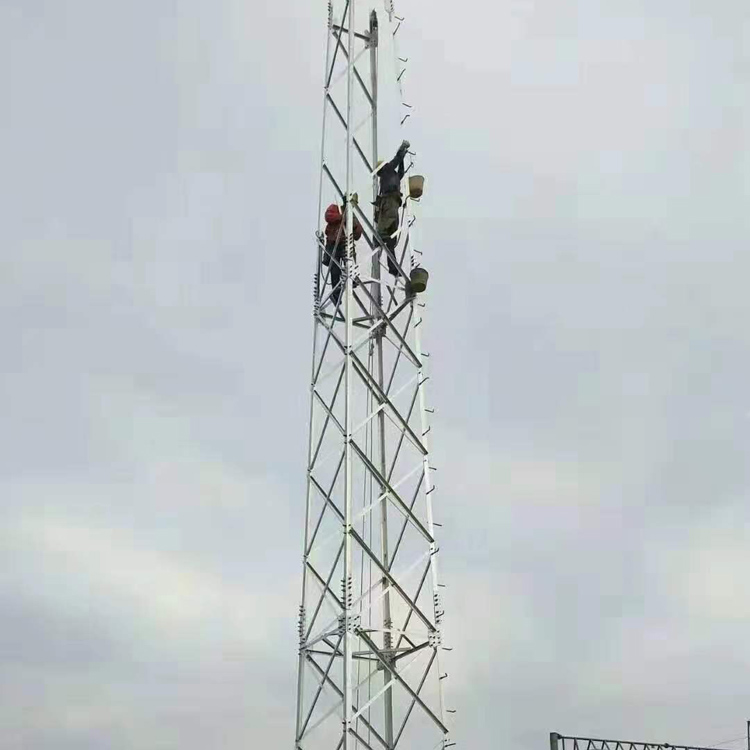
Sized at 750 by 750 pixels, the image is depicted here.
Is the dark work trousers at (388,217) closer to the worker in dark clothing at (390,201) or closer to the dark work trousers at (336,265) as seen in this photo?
A: the worker in dark clothing at (390,201)

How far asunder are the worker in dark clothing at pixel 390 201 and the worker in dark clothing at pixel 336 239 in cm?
125

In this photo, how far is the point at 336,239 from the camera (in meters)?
19.7

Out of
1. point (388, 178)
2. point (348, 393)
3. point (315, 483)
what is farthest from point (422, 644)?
point (388, 178)

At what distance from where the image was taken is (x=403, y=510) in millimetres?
18234

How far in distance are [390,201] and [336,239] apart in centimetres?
189

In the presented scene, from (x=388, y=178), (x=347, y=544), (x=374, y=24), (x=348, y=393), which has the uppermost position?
(x=374, y=24)

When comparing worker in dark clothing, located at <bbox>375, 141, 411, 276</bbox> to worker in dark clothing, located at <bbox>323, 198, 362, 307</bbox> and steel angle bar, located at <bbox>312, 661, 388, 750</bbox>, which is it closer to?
worker in dark clothing, located at <bbox>323, 198, 362, 307</bbox>

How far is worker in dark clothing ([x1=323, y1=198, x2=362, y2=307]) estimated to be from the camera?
19.5 m

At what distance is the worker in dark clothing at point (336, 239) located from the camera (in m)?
19.5

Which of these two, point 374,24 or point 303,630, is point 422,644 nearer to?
point 303,630

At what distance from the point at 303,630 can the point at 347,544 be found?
2049mm

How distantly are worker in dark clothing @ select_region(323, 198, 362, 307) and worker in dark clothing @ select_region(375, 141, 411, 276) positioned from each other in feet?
4.10

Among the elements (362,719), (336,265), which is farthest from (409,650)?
(336,265)

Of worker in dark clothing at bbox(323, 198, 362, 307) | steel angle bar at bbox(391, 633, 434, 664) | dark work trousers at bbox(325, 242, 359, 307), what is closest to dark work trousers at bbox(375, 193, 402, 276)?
worker in dark clothing at bbox(323, 198, 362, 307)
